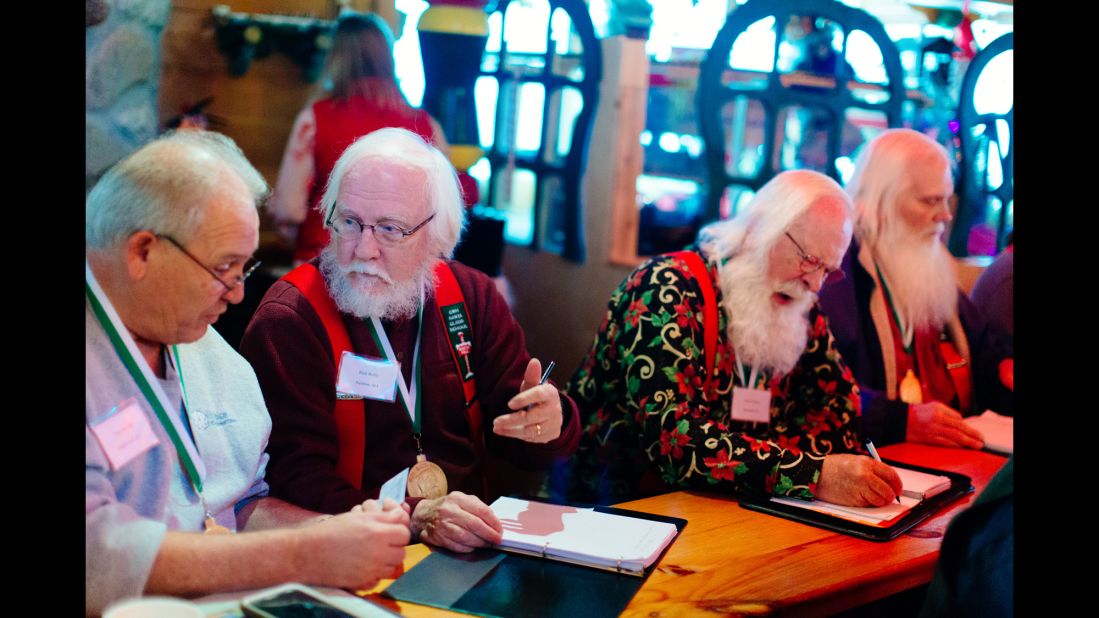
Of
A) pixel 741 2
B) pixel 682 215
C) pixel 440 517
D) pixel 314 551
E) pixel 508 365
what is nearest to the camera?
pixel 314 551

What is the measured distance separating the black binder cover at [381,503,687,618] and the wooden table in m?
0.03

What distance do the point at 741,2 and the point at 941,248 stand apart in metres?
1.06

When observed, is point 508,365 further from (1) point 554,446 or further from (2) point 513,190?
(2) point 513,190

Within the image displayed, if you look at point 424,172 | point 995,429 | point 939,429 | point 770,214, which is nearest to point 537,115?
point 424,172

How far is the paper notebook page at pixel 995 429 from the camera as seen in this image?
3.05m

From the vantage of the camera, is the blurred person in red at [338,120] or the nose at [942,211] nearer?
the blurred person in red at [338,120]

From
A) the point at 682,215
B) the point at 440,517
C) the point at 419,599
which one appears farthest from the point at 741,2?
the point at 419,599

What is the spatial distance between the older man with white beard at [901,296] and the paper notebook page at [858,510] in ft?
2.20

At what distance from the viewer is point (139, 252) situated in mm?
1452

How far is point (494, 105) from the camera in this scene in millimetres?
2244

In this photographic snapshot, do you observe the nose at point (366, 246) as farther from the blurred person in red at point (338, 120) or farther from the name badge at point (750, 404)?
the name badge at point (750, 404)

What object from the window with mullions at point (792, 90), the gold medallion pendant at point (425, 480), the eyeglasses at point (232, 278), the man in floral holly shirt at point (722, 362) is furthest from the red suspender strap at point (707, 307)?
the eyeglasses at point (232, 278)

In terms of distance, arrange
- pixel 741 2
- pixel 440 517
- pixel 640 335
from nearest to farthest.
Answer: pixel 440 517
pixel 640 335
pixel 741 2

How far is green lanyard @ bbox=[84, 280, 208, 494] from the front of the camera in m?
1.43
